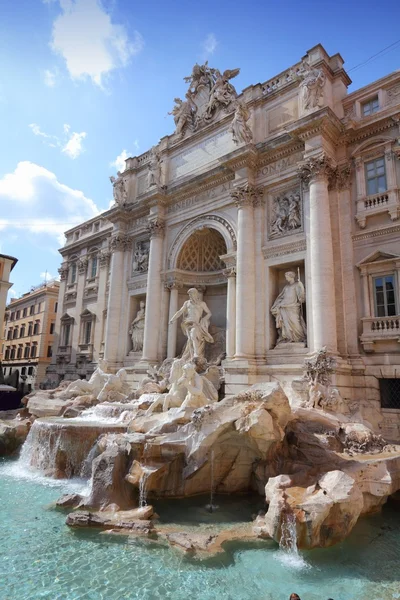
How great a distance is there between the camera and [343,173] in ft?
46.6

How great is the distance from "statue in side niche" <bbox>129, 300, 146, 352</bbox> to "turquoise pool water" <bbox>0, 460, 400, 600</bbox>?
1260 cm

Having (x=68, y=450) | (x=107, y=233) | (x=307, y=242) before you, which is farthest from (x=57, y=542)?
(x=107, y=233)

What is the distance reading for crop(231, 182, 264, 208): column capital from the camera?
51.8 feet

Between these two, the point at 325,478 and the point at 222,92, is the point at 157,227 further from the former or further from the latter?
the point at 325,478

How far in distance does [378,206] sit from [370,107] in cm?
412

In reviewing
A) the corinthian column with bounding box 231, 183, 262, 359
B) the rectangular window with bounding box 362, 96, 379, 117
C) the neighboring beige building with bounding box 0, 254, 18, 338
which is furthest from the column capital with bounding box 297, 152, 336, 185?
the neighboring beige building with bounding box 0, 254, 18, 338

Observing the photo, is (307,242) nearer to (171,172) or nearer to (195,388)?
(195,388)

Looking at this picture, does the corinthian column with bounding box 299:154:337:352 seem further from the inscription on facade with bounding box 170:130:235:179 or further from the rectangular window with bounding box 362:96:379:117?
the inscription on facade with bounding box 170:130:235:179

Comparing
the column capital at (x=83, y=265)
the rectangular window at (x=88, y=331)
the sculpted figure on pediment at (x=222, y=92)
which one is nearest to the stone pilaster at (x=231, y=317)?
the sculpted figure on pediment at (x=222, y=92)

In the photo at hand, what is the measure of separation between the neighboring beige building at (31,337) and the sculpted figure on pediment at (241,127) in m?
22.6

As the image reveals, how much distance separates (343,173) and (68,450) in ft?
41.4

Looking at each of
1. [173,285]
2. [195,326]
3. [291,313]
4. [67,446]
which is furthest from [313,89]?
[67,446]

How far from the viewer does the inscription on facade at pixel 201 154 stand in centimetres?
1794

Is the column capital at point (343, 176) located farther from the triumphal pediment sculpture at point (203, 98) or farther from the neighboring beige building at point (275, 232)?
the triumphal pediment sculpture at point (203, 98)
